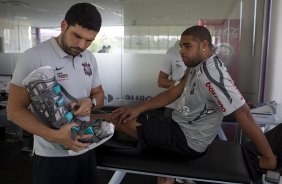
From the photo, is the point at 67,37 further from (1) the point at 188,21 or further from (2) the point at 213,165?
(1) the point at 188,21

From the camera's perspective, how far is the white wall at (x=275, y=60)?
2443 millimetres

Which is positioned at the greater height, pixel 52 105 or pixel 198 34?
pixel 198 34

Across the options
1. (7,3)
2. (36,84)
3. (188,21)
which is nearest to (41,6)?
(7,3)

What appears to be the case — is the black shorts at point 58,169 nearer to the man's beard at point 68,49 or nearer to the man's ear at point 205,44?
the man's beard at point 68,49

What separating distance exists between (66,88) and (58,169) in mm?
312

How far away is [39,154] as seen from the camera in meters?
1.11

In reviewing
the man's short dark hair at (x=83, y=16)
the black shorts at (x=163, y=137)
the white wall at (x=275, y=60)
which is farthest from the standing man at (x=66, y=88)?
the white wall at (x=275, y=60)

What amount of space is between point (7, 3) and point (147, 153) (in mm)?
3226

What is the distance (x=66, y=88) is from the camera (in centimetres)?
110

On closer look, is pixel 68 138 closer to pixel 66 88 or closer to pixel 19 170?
pixel 66 88

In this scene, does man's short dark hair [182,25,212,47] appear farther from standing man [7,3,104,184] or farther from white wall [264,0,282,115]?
white wall [264,0,282,115]

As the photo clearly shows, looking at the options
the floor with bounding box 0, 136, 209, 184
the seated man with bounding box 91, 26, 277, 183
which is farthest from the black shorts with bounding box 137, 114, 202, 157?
the floor with bounding box 0, 136, 209, 184

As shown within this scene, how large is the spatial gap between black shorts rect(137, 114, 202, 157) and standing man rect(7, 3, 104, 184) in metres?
0.33

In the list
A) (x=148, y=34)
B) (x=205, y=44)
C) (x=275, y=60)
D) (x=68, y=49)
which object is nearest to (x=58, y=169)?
(x=68, y=49)
